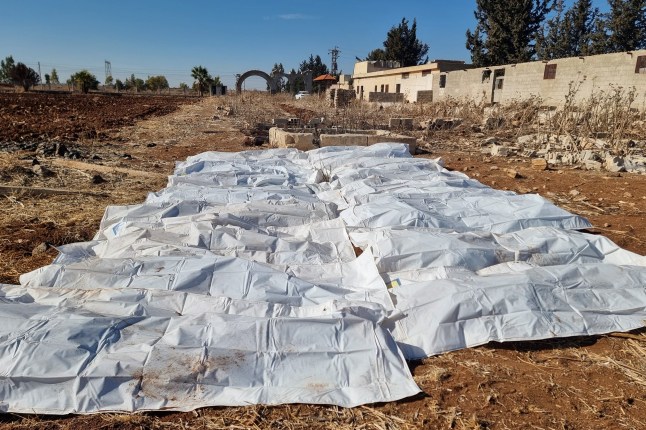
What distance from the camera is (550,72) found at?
17062 mm

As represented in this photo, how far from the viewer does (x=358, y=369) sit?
7.19 ft

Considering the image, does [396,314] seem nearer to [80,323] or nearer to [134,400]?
[134,400]

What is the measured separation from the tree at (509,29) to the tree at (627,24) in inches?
158

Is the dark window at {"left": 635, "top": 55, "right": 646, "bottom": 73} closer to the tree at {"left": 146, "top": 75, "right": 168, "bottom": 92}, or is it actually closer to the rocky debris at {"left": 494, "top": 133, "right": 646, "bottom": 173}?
the rocky debris at {"left": 494, "top": 133, "right": 646, "bottom": 173}

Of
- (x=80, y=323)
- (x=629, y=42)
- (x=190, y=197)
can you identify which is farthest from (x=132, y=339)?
(x=629, y=42)

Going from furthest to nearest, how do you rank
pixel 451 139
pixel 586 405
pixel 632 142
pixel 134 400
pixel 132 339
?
pixel 451 139
pixel 632 142
pixel 132 339
pixel 586 405
pixel 134 400

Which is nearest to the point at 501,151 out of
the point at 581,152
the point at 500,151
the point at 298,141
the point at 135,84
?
the point at 500,151

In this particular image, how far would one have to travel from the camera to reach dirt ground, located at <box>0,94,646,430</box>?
1.98 meters

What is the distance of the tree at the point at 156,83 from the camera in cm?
6912

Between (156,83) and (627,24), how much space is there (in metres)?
62.5

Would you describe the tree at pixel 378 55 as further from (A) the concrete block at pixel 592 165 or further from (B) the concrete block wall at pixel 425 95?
(A) the concrete block at pixel 592 165

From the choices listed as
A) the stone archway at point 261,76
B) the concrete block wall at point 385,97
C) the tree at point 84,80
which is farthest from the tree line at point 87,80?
the concrete block wall at point 385,97

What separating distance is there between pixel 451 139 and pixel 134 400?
11694mm

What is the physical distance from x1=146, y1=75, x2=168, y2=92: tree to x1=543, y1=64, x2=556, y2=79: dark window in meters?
62.1
